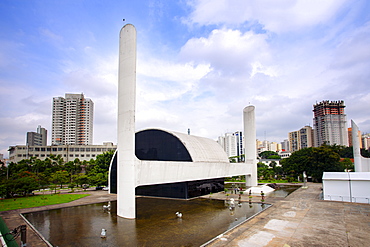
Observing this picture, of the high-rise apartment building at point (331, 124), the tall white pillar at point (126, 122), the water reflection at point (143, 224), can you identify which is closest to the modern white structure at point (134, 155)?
the tall white pillar at point (126, 122)

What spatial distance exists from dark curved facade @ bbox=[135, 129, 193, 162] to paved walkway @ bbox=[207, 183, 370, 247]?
42.2ft

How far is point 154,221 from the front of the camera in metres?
18.2

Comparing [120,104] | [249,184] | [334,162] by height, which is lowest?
[249,184]

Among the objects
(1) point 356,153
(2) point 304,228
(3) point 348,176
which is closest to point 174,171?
(2) point 304,228

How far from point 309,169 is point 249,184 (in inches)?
585

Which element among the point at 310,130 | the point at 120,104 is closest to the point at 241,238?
the point at 120,104

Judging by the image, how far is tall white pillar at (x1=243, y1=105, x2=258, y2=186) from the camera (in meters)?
41.5

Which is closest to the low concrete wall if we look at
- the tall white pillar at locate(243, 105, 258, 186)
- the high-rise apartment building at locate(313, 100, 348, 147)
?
the tall white pillar at locate(243, 105, 258, 186)

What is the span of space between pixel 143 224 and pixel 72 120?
10867cm

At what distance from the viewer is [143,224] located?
681 inches

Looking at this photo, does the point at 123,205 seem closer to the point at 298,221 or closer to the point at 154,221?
the point at 154,221

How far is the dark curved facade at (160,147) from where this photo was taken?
30703mm

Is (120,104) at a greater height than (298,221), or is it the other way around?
(120,104)

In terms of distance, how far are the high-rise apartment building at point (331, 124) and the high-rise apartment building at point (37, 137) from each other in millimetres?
164727
